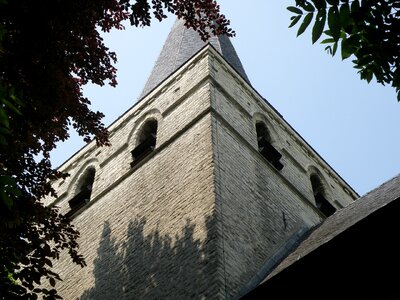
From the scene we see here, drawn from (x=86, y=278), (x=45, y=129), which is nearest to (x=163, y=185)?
(x=86, y=278)

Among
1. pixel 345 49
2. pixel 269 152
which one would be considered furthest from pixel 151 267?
pixel 345 49

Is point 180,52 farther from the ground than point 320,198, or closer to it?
farther from the ground

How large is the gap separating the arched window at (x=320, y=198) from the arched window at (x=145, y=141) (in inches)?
160

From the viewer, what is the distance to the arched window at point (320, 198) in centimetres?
1295

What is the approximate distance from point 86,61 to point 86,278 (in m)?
4.45

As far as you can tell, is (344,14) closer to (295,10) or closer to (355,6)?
(355,6)

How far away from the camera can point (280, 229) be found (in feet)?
32.9

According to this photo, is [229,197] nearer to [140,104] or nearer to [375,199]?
[375,199]

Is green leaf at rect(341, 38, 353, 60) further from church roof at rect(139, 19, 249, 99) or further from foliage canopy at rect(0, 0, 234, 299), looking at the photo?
church roof at rect(139, 19, 249, 99)

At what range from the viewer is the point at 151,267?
27.9 feet

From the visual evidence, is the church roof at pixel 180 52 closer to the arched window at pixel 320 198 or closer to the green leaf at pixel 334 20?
the arched window at pixel 320 198

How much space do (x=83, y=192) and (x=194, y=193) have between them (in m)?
4.47

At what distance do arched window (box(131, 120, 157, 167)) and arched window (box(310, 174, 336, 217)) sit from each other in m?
4.07

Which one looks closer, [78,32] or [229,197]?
[78,32]
